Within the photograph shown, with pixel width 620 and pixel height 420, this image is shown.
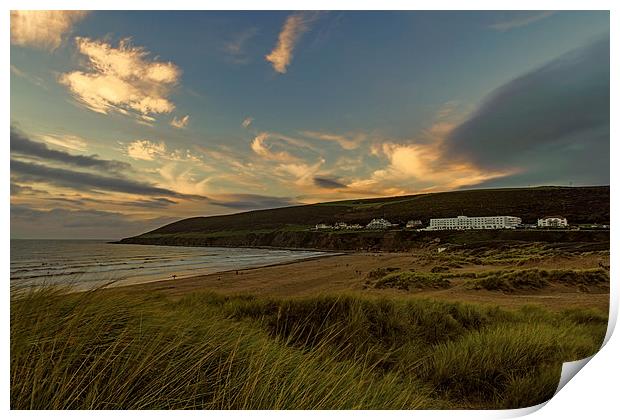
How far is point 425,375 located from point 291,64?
2.01m

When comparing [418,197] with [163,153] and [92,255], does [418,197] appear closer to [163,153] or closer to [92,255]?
[163,153]

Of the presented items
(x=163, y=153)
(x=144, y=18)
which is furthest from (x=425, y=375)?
(x=144, y=18)

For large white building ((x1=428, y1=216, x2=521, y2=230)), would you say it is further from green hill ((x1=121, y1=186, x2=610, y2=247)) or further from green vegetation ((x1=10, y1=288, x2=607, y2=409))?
green vegetation ((x1=10, y1=288, x2=607, y2=409))

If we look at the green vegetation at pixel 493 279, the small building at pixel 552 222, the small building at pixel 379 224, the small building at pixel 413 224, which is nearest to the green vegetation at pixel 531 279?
the green vegetation at pixel 493 279

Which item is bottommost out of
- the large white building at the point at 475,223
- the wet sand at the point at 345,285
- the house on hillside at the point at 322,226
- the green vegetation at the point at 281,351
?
the green vegetation at the point at 281,351

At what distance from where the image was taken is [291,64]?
2832 mm

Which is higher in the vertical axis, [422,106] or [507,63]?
[507,63]

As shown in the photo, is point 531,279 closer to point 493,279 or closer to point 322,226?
point 493,279

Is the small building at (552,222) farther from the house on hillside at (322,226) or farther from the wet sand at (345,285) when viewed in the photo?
the house on hillside at (322,226)

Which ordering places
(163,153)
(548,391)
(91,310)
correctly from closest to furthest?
(91,310) → (548,391) → (163,153)

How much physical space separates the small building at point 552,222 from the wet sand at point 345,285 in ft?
0.69

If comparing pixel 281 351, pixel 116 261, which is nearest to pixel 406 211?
pixel 281 351

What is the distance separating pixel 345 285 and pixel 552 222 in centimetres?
136

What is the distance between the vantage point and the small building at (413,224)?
2.88m
